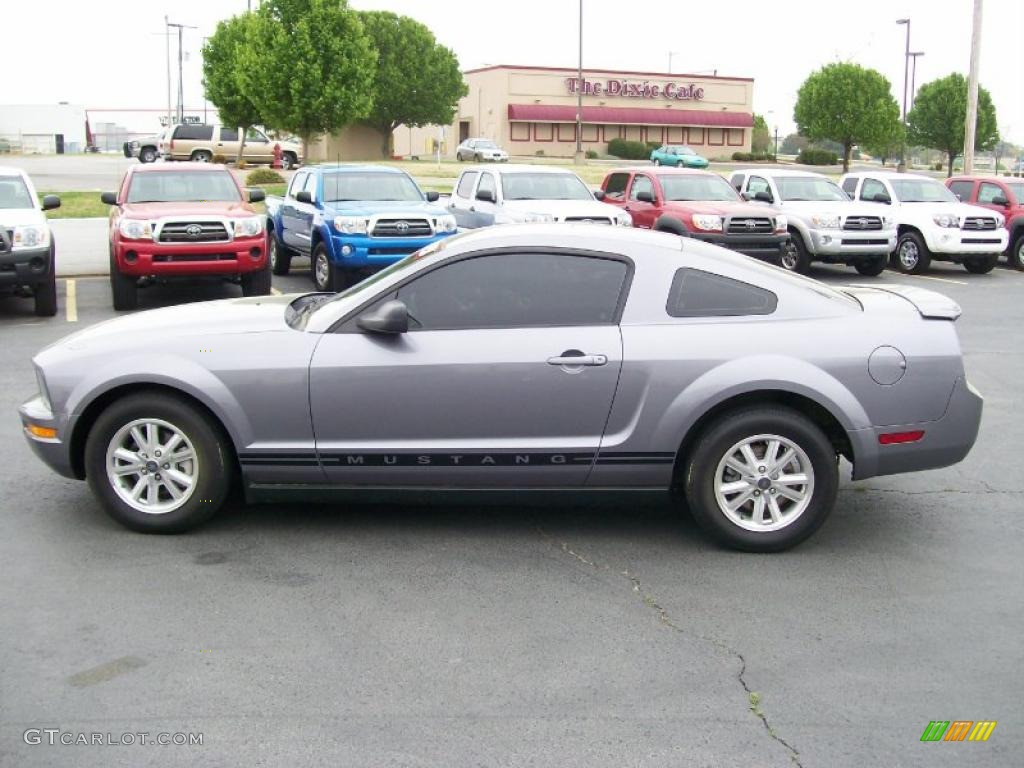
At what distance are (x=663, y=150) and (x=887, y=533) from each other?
6031 centimetres

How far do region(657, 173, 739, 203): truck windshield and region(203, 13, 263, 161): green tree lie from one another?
28773mm

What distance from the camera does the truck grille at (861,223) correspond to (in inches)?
760

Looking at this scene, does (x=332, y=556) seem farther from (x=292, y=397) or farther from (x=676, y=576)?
(x=676, y=576)

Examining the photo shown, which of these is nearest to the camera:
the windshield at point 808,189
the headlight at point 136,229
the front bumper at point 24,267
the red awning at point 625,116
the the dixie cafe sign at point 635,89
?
the front bumper at point 24,267

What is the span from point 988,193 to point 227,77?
32752 mm

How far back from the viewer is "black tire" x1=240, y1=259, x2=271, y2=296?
1457 cm

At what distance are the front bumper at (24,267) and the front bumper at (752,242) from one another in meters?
9.24

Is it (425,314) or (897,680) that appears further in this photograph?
(425,314)

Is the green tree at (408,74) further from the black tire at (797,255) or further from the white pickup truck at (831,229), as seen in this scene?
the black tire at (797,255)

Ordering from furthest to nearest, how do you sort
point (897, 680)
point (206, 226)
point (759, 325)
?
1. point (206, 226)
2. point (759, 325)
3. point (897, 680)

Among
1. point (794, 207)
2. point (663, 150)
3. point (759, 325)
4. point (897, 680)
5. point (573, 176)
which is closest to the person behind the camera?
point (897, 680)

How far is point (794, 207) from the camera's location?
19.9 meters

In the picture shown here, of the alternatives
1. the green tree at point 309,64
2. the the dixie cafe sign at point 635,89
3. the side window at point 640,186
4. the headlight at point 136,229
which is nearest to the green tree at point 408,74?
the the dixie cafe sign at point 635,89

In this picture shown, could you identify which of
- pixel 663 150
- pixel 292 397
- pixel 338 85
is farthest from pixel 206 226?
pixel 663 150
